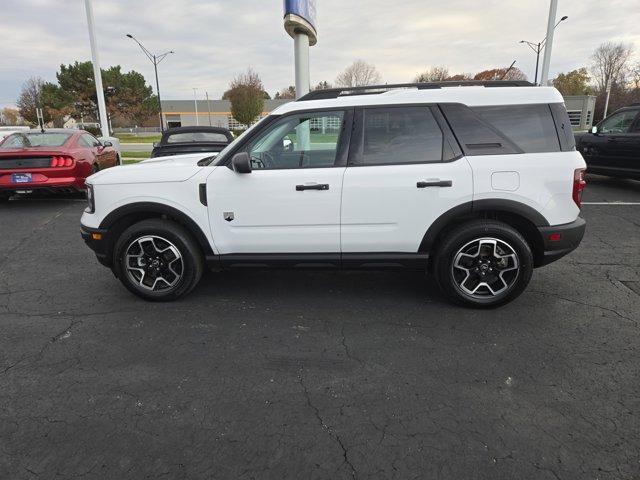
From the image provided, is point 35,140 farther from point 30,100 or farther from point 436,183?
point 30,100

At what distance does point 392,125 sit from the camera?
3826mm

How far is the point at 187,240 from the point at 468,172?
2.49m

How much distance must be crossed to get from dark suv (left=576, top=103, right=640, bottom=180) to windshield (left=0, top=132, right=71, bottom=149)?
11209 mm

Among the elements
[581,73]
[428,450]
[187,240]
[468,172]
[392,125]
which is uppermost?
[581,73]

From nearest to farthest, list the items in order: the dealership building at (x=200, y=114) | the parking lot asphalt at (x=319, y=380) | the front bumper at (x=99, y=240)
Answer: the parking lot asphalt at (x=319, y=380) → the front bumper at (x=99, y=240) → the dealership building at (x=200, y=114)

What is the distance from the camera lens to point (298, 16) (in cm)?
1003

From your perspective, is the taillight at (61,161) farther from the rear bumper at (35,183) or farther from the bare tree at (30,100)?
the bare tree at (30,100)

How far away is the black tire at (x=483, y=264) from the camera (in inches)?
150

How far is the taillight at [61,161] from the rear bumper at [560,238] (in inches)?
317

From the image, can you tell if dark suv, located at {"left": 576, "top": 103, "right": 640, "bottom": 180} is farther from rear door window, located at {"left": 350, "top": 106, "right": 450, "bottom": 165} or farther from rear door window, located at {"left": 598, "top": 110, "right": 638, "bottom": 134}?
rear door window, located at {"left": 350, "top": 106, "right": 450, "bottom": 165}

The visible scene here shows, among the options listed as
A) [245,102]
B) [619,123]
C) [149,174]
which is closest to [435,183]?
[149,174]

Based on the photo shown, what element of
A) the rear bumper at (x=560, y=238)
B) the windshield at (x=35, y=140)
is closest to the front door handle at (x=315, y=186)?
the rear bumper at (x=560, y=238)

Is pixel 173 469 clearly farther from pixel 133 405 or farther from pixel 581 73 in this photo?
pixel 581 73

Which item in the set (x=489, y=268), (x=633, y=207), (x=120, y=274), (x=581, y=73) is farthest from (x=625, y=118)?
(x=581, y=73)
